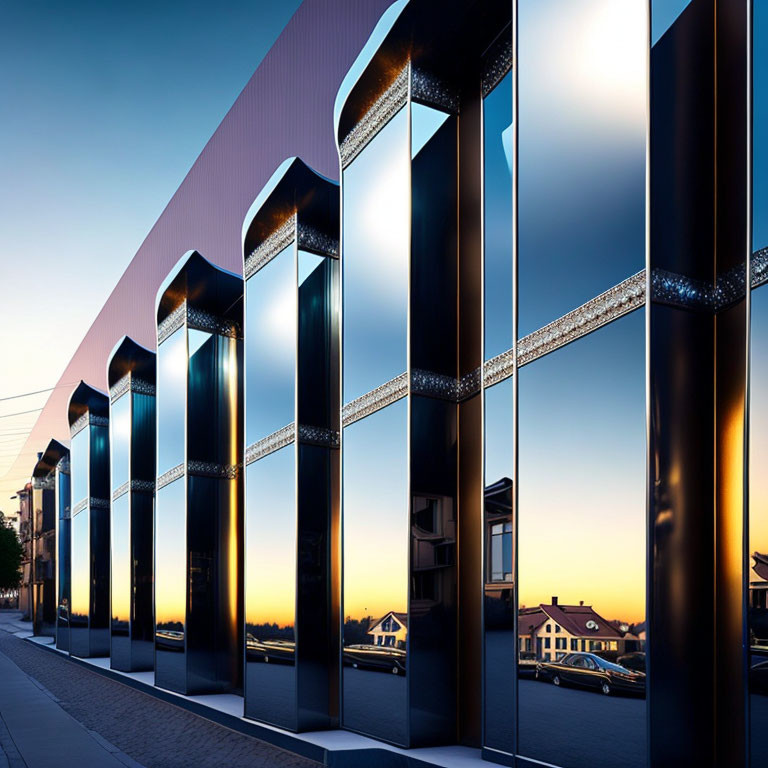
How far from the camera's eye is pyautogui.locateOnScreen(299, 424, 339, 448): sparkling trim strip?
12.1 m

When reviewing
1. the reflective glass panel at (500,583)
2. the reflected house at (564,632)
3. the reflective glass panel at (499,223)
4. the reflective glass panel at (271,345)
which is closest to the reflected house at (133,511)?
the reflective glass panel at (271,345)

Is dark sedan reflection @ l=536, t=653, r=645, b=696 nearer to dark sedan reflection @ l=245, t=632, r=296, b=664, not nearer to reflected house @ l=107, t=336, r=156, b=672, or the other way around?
dark sedan reflection @ l=245, t=632, r=296, b=664

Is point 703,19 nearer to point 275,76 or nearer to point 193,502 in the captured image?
point 275,76

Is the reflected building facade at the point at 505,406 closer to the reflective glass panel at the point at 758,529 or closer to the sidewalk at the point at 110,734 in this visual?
the reflective glass panel at the point at 758,529

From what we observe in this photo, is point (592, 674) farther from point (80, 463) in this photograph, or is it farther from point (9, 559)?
point (9, 559)

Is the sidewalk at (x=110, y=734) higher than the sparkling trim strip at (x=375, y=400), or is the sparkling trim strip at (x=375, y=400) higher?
the sparkling trim strip at (x=375, y=400)

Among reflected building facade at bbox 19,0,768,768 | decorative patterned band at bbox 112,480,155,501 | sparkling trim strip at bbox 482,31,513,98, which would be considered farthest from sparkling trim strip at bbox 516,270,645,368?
decorative patterned band at bbox 112,480,155,501

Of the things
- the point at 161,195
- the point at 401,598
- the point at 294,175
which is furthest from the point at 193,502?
the point at 161,195

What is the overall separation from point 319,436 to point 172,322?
6.34 metres

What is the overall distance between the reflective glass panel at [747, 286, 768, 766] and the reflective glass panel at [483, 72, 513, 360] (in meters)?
3.39

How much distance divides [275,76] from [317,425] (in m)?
6.26

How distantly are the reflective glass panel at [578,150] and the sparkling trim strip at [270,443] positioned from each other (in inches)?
213

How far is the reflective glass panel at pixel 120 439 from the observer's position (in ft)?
70.8

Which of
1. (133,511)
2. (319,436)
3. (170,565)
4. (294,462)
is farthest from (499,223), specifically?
(133,511)
